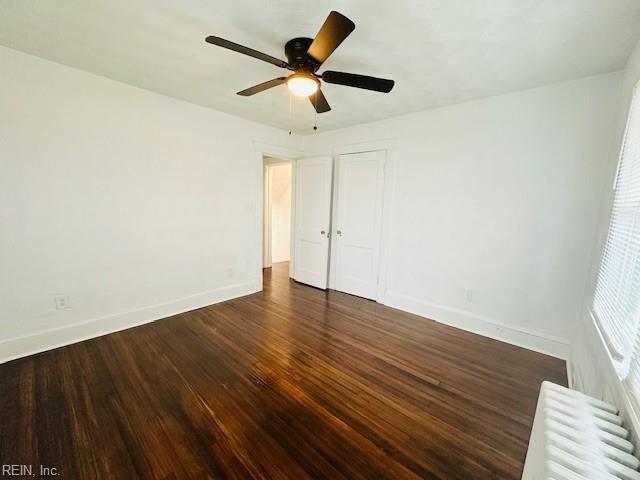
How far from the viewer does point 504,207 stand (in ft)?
8.51

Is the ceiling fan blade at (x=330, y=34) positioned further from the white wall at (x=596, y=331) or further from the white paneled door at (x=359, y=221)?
the white paneled door at (x=359, y=221)

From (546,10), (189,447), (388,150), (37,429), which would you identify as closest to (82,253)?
(37,429)

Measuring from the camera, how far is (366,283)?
3.74 m

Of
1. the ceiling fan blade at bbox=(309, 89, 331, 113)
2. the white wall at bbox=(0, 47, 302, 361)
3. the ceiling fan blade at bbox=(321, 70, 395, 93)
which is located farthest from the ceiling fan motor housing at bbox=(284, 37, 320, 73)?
the white wall at bbox=(0, 47, 302, 361)

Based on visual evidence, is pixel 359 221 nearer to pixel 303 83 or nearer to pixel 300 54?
pixel 303 83

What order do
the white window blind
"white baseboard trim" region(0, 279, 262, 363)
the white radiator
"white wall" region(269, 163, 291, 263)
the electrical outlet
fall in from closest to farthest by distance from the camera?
the white radiator, the white window blind, "white baseboard trim" region(0, 279, 262, 363), the electrical outlet, "white wall" region(269, 163, 291, 263)

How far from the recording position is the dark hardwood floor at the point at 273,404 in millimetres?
1341

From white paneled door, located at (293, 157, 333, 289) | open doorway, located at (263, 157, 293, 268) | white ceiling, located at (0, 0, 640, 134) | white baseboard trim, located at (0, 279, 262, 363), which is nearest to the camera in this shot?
white ceiling, located at (0, 0, 640, 134)

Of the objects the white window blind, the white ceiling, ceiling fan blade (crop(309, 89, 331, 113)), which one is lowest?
the white window blind

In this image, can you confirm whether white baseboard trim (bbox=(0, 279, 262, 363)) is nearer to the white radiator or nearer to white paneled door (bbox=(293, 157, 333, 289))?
white paneled door (bbox=(293, 157, 333, 289))

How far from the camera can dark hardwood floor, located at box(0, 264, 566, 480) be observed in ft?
4.40

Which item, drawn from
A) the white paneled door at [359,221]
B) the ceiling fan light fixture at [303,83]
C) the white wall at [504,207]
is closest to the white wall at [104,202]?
the white paneled door at [359,221]

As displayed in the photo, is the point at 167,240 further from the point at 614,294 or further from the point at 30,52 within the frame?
the point at 614,294

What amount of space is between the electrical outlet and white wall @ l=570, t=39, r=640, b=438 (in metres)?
3.87
